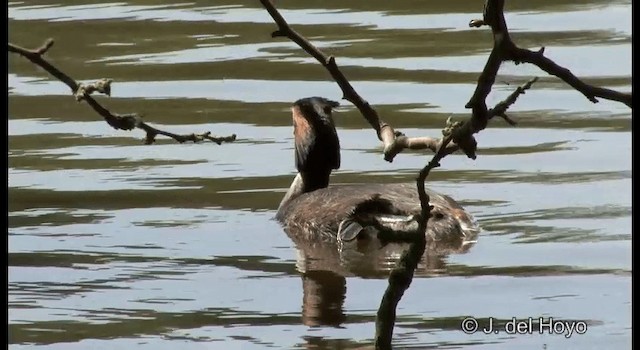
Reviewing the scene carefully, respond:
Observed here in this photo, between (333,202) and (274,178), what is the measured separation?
4.81 ft

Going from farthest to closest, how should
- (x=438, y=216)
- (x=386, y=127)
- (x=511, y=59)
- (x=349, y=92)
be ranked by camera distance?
(x=438, y=216) < (x=386, y=127) < (x=349, y=92) < (x=511, y=59)

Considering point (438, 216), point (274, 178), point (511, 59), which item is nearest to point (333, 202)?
point (438, 216)

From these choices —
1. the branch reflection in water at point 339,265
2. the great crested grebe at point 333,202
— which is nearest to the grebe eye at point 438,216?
the great crested grebe at point 333,202

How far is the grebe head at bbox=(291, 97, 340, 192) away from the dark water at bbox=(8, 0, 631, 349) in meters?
0.32

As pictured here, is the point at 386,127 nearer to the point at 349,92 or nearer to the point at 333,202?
the point at 349,92

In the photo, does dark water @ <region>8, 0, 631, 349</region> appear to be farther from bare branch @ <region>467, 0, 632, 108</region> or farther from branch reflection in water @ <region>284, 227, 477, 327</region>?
bare branch @ <region>467, 0, 632, 108</region>

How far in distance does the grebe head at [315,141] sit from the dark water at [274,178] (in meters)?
0.32

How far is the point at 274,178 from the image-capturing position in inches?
458

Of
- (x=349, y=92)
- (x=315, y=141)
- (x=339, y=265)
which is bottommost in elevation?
(x=339, y=265)

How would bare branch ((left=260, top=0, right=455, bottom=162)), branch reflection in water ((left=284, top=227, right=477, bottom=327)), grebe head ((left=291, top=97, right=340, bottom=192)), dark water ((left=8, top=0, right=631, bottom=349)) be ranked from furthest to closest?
grebe head ((left=291, top=97, right=340, bottom=192)) < branch reflection in water ((left=284, top=227, right=477, bottom=327)) < dark water ((left=8, top=0, right=631, bottom=349)) < bare branch ((left=260, top=0, right=455, bottom=162))

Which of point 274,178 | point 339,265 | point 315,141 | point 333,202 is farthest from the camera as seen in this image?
point 274,178

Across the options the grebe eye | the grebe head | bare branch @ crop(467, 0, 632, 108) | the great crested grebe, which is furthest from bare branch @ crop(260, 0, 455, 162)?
the grebe head

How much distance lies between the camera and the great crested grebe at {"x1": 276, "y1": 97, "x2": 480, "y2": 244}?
9543 millimetres

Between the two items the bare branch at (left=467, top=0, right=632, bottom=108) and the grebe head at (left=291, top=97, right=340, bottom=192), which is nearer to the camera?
the bare branch at (left=467, top=0, right=632, bottom=108)
